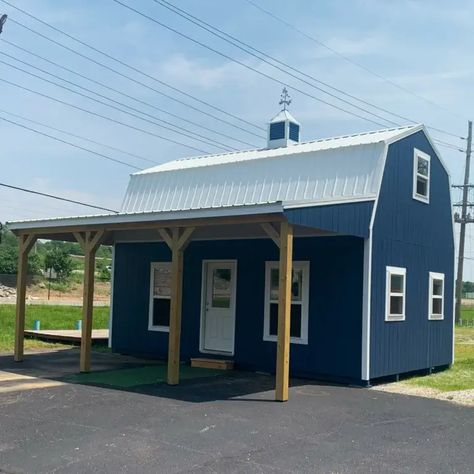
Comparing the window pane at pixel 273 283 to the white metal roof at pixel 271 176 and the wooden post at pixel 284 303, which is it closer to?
the white metal roof at pixel 271 176

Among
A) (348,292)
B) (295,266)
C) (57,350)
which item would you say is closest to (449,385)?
(348,292)

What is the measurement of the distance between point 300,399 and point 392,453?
308 centimetres

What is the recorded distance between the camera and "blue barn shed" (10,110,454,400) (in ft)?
35.2

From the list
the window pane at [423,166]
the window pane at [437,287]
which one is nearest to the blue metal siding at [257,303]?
the window pane at [423,166]

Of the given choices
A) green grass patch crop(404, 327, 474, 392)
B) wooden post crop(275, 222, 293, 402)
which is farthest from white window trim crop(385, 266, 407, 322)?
wooden post crop(275, 222, 293, 402)

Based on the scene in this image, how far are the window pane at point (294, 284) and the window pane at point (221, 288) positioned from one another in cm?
104

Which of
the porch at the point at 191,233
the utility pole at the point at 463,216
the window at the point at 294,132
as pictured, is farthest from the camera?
the utility pole at the point at 463,216

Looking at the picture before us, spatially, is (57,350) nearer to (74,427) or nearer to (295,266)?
(295,266)

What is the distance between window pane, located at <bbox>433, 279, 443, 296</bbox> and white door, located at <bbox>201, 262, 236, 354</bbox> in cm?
417

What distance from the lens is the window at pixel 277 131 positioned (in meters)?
15.9

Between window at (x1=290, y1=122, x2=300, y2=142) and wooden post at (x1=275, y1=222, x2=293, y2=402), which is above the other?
window at (x1=290, y1=122, x2=300, y2=142)

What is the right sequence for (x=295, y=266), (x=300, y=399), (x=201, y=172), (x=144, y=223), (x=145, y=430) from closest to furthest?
(x=145, y=430), (x=300, y=399), (x=144, y=223), (x=295, y=266), (x=201, y=172)

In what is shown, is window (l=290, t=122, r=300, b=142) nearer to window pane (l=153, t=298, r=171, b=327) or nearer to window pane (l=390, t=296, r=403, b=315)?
window pane (l=153, t=298, r=171, b=327)

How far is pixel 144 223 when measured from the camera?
1103cm
